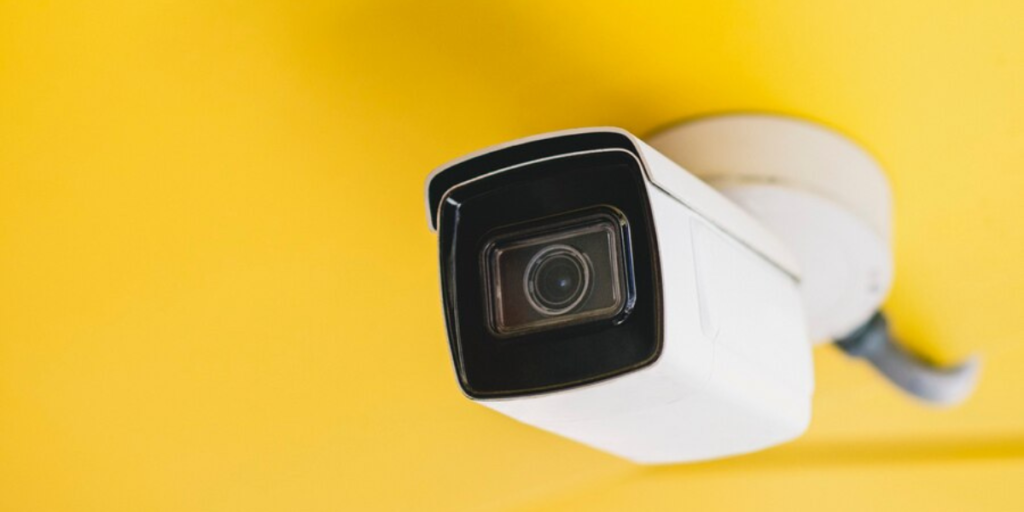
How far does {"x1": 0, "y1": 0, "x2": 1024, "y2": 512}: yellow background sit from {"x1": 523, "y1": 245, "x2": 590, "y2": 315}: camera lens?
0.20 m

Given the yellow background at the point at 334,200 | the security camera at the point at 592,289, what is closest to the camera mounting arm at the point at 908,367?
the yellow background at the point at 334,200

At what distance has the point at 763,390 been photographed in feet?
2.16

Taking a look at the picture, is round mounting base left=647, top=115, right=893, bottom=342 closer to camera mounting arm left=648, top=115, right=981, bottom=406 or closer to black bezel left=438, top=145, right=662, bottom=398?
camera mounting arm left=648, top=115, right=981, bottom=406

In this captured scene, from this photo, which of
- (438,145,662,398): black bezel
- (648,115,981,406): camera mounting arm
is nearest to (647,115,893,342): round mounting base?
(648,115,981,406): camera mounting arm

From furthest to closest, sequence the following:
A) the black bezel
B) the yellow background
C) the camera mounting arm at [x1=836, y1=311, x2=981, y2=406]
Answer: the camera mounting arm at [x1=836, y1=311, x2=981, y2=406], the yellow background, the black bezel

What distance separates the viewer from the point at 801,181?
32.0 inches

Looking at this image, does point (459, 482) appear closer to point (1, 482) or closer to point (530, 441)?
point (530, 441)

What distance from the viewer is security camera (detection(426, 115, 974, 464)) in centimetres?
56

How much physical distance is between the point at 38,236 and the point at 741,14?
Answer: 1.97 feet

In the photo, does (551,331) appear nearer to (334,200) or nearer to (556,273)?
(556,273)

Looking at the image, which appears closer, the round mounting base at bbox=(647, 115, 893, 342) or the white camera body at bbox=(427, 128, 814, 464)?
the white camera body at bbox=(427, 128, 814, 464)

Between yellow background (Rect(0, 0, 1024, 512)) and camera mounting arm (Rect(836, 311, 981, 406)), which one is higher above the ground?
yellow background (Rect(0, 0, 1024, 512))

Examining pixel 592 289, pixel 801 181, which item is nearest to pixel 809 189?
pixel 801 181

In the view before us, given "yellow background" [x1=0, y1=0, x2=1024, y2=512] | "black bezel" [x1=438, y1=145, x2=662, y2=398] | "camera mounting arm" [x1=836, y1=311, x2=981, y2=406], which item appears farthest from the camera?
"camera mounting arm" [x1=836, y1=311, x2=981, y2=406]
